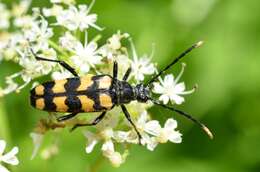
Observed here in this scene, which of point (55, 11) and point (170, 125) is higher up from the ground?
point (55, 11)

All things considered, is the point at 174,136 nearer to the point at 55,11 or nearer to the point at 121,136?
the point at 121,136

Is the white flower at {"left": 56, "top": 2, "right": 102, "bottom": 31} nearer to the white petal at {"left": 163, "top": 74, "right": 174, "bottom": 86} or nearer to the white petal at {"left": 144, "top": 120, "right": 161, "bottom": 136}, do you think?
the white petal at {"left": 163, "top": 74, "right": 174, "bottom": 86}

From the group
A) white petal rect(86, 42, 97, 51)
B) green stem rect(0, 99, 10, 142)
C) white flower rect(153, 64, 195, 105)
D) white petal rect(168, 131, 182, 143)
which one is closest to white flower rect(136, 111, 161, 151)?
white petal rect(168, 131, 182, 143)

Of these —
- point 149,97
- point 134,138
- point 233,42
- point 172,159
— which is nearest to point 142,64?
point 149,97

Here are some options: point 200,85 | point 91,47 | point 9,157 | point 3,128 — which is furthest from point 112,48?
point 200,85

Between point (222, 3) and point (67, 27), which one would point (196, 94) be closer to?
Answer: point (222, 3)

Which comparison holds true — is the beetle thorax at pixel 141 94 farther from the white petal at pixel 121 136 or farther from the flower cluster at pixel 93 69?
the white petal at pixel 121 136
